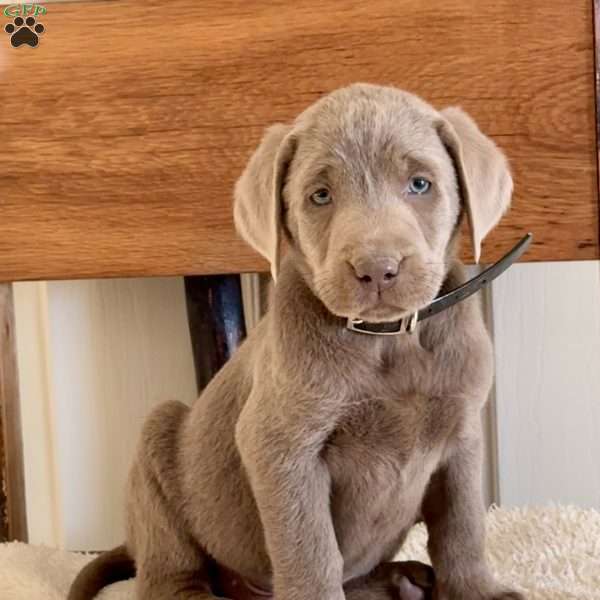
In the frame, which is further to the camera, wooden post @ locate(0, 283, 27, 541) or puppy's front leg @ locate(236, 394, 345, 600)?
wooden post @ locate(0, 283, 27, 541)

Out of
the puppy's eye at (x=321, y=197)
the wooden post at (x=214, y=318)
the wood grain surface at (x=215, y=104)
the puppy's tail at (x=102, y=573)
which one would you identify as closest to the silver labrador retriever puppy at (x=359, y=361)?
the puppy's eye at (x=321, y=197)

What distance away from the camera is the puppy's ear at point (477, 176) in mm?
1285

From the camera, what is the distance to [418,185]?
4.11 feet

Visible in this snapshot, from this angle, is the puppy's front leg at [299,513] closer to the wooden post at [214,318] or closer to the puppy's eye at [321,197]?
the puppy's eye at [321,197]

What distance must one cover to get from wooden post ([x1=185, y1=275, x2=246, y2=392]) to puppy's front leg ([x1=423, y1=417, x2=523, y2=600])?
795 mm

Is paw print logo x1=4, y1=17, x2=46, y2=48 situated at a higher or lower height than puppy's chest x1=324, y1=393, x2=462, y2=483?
higher

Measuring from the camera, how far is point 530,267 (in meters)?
2.33

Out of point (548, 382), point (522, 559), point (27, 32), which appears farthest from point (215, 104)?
point (548, 382)

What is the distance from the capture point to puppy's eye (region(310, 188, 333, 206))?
1.26m

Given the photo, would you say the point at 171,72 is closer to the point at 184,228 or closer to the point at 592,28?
the point at 184,228

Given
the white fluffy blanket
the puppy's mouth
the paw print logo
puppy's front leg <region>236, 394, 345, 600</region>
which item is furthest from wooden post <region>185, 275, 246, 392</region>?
the puppy's mouth

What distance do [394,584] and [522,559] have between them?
394mm

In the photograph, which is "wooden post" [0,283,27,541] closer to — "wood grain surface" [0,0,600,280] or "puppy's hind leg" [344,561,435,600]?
"wood grain surface" [0,0,600,280]

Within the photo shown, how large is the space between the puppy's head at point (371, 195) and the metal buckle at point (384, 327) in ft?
0.27
